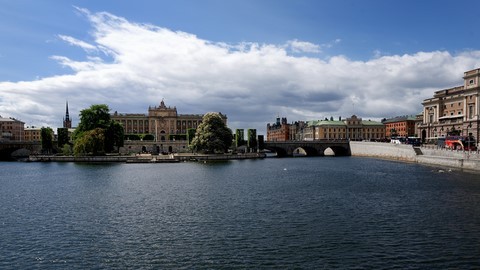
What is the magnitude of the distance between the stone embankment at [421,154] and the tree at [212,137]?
174 ft

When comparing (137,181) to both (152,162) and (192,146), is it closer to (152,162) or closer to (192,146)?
(152,162)

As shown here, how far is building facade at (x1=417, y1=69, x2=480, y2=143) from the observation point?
122806 millimetres

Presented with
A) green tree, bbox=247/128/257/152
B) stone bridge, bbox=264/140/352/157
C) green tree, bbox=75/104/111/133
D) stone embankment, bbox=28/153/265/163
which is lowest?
stone embankment, bbox=28/153/265/163

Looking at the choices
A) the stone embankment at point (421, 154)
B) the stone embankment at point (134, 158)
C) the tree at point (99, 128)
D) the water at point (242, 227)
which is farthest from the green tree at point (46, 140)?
the stone embankment at point (421, 154)

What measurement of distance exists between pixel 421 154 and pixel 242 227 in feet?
302

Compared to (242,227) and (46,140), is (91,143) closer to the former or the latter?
(46,140)

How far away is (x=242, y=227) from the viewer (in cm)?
3381

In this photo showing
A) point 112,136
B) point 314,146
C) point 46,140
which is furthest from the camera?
point 314,146

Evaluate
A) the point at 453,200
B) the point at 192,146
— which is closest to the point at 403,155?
the point at 192,146

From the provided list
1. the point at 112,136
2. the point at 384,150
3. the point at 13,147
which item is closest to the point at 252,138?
the point at 384,150

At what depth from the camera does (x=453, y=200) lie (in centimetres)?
4575

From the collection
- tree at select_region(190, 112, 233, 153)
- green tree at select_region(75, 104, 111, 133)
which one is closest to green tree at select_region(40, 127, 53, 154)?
green tree at select_region(75, 104, 111, 133)

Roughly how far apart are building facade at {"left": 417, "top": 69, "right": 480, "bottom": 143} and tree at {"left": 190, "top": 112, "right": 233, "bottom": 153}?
7496 cm

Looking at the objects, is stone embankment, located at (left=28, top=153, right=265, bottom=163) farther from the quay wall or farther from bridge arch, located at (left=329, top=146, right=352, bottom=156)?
bridge arch, located at (left=329, top=146, right=352, bottom=156)
